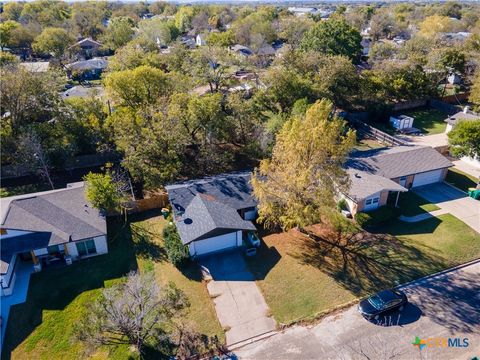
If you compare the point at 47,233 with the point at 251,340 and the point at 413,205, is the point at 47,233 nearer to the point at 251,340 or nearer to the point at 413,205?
the point at 251,340

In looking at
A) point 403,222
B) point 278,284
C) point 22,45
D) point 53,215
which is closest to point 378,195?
point 403,222

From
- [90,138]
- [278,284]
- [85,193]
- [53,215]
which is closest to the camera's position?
[278,284]

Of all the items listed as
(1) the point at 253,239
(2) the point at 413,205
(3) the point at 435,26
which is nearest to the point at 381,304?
(1) the point at 253,239

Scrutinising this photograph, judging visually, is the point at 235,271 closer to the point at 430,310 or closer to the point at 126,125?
the point at 430,310

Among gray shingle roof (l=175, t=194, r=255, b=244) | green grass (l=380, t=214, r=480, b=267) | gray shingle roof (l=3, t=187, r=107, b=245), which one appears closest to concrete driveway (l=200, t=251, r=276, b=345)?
gray shingle roof (l=175, t=194, r=255, b=244)

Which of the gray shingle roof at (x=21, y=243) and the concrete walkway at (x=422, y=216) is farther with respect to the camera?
the concrete walkway at (x=422, y=216)

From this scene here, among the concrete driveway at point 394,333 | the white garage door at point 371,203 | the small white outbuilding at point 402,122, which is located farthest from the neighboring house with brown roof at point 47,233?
the small white outbuilding at point 402,122

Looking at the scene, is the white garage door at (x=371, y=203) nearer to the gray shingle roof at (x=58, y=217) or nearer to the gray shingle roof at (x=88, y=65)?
the gray shingle roof at (x=58, y=217)
